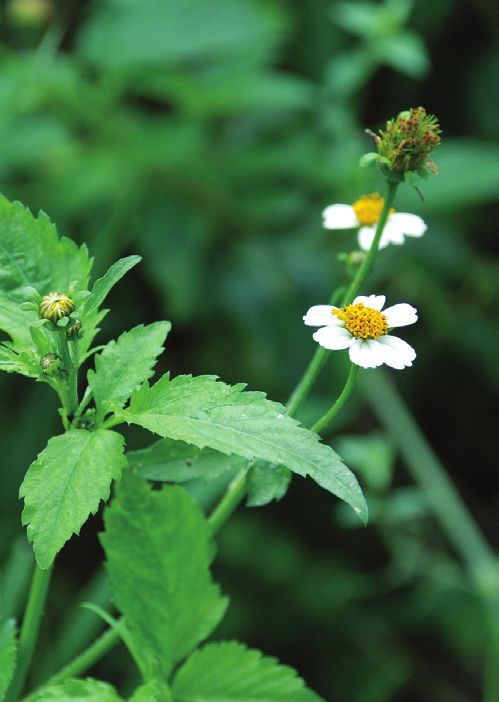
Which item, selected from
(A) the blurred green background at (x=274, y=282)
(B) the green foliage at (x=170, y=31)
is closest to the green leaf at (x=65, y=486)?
(A) the blurred green background at (x=274, y=282)

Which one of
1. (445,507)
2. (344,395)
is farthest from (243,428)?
(445,507)

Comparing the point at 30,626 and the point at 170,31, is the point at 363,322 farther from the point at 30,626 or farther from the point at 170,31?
the point at 170,31

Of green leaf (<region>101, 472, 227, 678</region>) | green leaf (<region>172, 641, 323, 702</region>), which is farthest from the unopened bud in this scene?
green leaf (<region>172, 641, 323, 702</region>)

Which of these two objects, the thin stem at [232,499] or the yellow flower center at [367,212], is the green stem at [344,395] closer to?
the thin stem at [232,499]

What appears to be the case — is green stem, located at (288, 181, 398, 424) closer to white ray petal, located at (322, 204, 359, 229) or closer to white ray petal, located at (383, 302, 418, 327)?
white ray petal, located at (383, 302, 418, 327)

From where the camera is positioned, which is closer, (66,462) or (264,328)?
(66,462)

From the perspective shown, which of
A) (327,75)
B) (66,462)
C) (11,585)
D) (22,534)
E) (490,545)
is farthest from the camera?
(327,75)

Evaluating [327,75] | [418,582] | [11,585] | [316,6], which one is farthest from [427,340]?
[11,585]

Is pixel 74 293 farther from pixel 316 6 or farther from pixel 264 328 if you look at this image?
pixel 316 6
